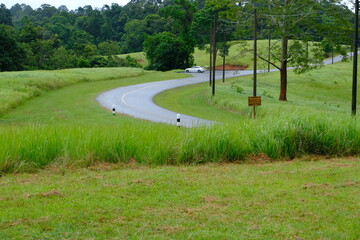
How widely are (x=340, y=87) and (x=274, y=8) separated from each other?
88.1 feet

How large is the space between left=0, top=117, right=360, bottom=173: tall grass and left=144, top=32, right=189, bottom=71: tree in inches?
3117

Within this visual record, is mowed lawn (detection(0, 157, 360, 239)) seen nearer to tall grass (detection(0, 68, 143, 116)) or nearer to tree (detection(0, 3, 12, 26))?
tall grass (detection(0, 68, 143, 116))

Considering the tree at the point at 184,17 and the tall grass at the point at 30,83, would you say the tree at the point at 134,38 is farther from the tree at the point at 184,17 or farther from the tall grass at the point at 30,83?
the tall grass at the point at 30,83

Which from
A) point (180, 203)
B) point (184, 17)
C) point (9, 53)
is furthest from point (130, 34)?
point (180, 203)

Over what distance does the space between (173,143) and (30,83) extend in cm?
3665

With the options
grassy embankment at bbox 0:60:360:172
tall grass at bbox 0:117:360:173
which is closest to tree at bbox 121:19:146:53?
grassy embankment at bbox 0:60:360:172

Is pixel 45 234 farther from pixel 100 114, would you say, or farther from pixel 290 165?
pixel 100 114

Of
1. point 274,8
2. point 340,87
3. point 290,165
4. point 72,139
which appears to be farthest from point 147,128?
point 340,87

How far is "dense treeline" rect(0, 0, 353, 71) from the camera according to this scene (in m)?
36.9

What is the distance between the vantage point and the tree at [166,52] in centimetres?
9025

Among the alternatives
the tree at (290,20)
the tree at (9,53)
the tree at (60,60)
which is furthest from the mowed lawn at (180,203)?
the tree at (60,60)

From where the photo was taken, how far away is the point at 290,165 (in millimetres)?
10203

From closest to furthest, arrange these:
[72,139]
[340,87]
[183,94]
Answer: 1. [72,139]
2. [183,94]
3. [340,87]

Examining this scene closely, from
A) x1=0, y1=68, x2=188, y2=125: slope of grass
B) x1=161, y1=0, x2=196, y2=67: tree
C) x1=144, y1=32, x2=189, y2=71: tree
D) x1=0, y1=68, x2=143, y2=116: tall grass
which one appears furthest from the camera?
x1=161, y1=0, x2=196, y2=67: tree
